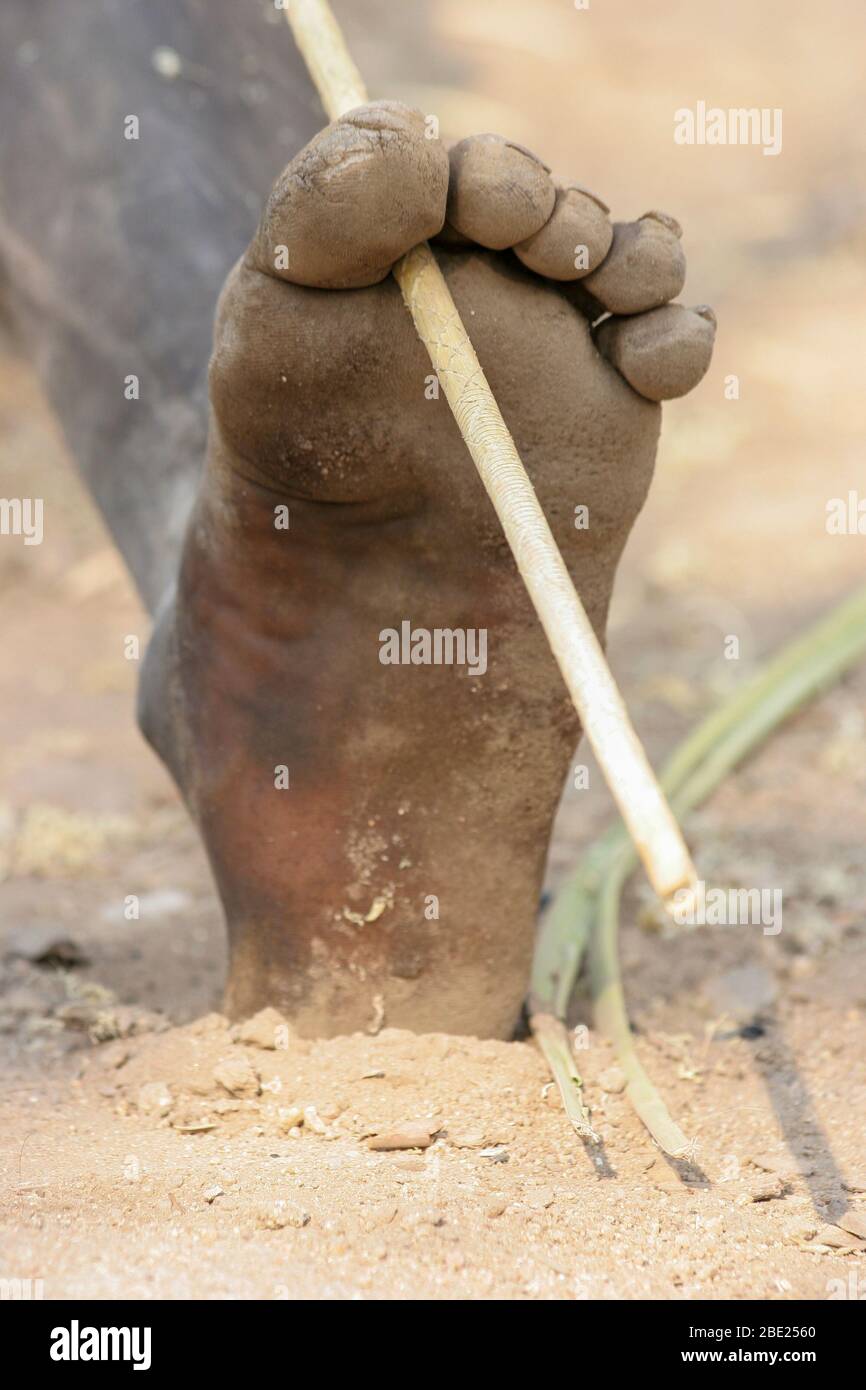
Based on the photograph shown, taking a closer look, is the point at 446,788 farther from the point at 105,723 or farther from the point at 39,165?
the point at 105,723

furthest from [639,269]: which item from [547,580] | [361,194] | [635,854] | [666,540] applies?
[666,540]

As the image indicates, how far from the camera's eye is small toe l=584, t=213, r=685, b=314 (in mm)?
1157

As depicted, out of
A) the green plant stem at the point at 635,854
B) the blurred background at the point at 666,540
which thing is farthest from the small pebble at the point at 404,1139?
the blurred background at the point at 666,540

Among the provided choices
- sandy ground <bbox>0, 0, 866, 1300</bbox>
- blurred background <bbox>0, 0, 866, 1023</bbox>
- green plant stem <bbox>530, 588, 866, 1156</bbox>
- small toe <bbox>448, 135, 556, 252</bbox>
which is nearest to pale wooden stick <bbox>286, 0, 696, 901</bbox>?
small toe <bbox>448, 135, 556, 252</bbox>

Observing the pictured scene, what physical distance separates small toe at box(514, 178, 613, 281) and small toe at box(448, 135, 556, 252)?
0.01 metres

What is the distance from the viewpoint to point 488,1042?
1.40m

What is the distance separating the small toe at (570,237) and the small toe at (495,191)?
1 cm

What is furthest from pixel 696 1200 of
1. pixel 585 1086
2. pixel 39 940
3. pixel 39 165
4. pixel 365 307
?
pixel 39 165

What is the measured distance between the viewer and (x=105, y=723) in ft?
8.33

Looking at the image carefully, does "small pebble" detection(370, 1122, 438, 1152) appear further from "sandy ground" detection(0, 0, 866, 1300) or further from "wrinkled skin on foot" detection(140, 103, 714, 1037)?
"wrinkled skin on foot" detection(140, 103, 714, 1037)

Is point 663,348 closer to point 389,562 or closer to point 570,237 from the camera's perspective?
point 570,237

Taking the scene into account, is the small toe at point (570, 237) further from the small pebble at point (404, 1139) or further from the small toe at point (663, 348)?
the small pebble at point (404, 1139)

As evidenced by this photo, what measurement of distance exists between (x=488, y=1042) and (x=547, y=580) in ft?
2.03

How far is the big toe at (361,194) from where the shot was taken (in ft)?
3.41
